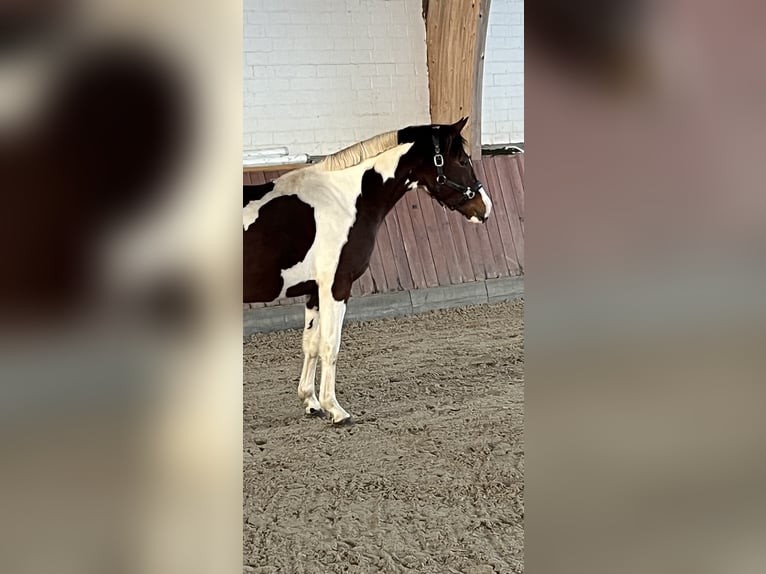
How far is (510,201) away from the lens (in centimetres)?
573

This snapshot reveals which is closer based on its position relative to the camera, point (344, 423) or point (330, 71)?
point (344, 423)

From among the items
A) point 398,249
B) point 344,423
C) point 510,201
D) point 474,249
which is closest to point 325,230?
point 344,423

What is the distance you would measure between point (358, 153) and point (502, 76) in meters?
2.96

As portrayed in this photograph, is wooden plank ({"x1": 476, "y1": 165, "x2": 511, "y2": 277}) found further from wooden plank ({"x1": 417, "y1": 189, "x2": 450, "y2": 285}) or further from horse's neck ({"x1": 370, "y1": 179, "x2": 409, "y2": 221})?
horse's neck ({"x1": 370, "y1": 179, "x2": 409, "y2": 221})

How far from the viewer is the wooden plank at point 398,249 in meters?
5.26

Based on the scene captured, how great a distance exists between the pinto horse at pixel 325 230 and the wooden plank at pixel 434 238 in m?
1.70

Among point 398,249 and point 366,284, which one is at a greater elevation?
point 398,249
